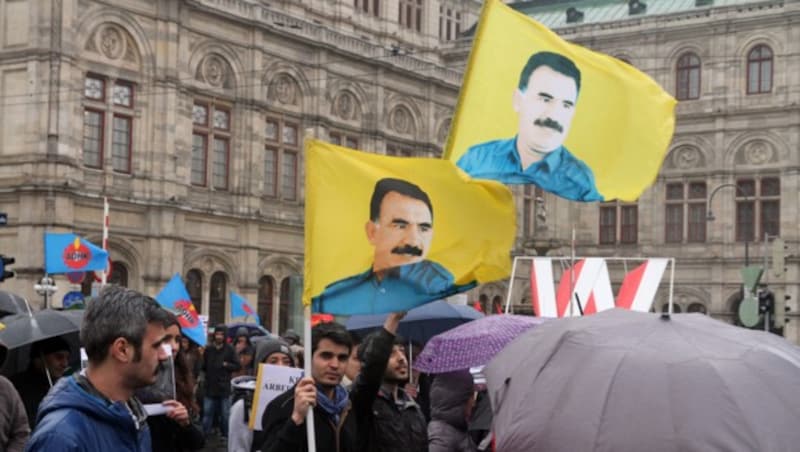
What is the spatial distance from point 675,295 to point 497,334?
3708 cm

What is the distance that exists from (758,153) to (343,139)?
49.2 feet

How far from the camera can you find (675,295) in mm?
44906

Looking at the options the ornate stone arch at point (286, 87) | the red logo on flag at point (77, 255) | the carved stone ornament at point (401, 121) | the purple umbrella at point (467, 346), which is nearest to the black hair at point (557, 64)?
the purple umbrella at point (467, 346)

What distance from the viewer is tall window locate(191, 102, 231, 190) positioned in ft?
108

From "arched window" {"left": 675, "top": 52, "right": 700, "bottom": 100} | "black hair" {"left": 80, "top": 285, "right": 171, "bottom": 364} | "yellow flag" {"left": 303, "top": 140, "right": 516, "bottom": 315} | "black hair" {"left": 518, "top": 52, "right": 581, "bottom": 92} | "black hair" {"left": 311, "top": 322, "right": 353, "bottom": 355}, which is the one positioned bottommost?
"black hair" {"left": 311, "top": 322, "right": 353, "bottom": 355}

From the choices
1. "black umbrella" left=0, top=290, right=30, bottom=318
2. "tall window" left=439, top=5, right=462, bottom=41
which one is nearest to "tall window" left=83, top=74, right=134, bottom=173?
"tall window" left=439, top=5, right=462, bottom=41

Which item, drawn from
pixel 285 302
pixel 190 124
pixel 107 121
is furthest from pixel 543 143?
pixel 285 302

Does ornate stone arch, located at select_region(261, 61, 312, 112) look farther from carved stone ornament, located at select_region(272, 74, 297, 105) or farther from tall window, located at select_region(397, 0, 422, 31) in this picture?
tall window, located at select_region(397, 0, 422, 31)

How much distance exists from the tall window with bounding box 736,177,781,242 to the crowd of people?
113 feet

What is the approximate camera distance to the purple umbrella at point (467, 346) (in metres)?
8.40

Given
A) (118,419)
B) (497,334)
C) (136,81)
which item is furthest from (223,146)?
(118,419)

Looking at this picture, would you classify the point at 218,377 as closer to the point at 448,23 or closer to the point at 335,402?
the point at 335,402

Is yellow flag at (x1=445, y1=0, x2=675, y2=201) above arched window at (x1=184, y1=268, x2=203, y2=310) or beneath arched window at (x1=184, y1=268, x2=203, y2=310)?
above

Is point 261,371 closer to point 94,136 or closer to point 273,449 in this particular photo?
point 273,449
